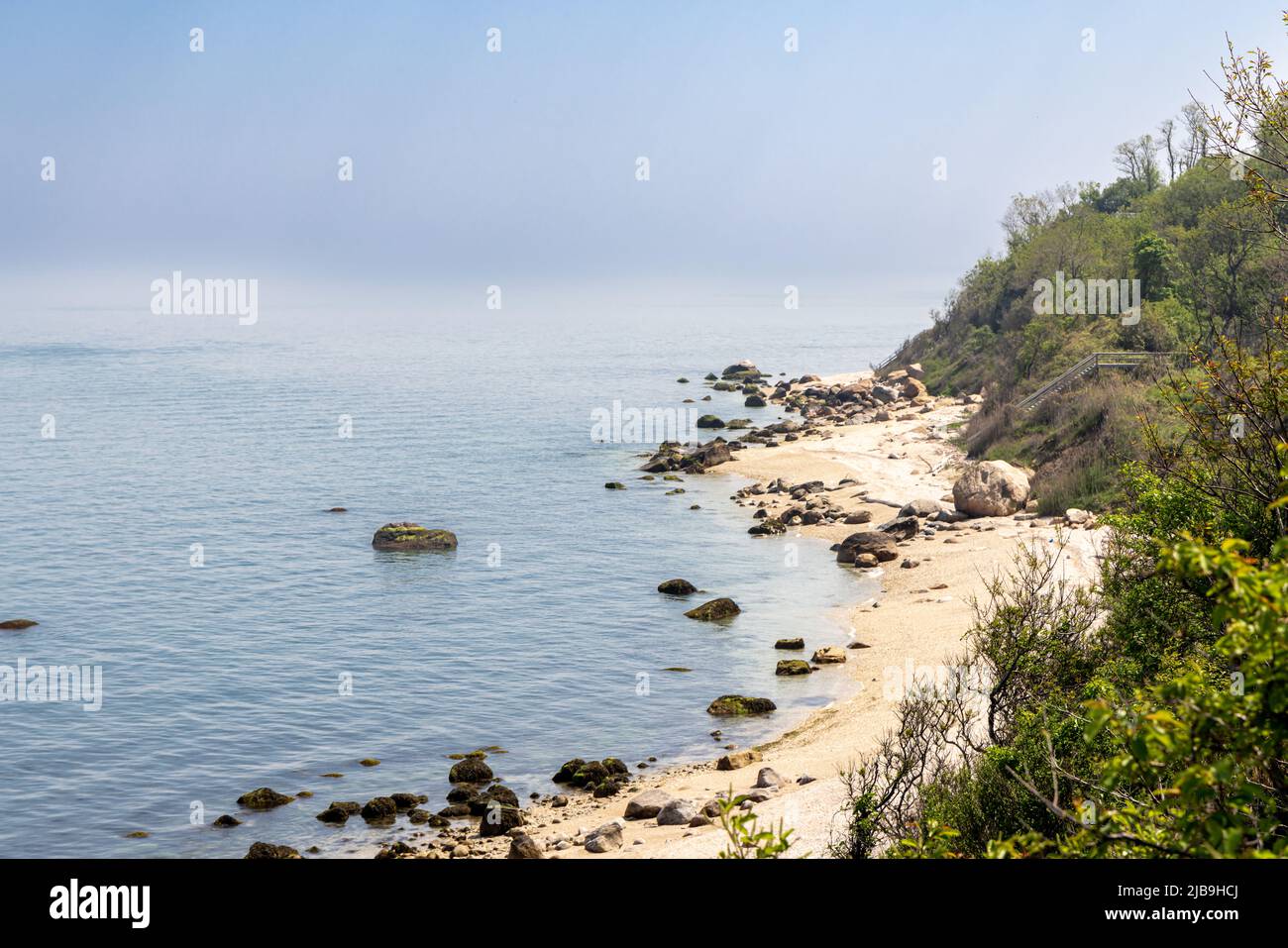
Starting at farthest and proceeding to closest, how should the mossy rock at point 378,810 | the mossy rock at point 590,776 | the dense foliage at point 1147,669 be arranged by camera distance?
the mossy rock at point 590,776
the mossy rock at point 378,810
the dense foliage at point 1147,669

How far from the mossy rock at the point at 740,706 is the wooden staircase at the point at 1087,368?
30031mm

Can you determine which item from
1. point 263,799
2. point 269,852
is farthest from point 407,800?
point 269,852

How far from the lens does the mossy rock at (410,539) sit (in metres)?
51.2

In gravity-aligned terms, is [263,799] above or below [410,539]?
below

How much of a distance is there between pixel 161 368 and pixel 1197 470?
17137cm

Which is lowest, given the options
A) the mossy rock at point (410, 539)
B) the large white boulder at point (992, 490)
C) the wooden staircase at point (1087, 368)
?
the mossy rock at point (410, 539)

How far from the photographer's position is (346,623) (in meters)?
40.1

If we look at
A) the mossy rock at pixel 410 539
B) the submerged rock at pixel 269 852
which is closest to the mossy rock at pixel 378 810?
the submerged rock at pixel 269 852

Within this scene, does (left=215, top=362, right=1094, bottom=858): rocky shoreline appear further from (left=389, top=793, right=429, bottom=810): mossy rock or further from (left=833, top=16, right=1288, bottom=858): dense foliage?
(left=833, top=16, right=1288, bottom=858): dense foliage

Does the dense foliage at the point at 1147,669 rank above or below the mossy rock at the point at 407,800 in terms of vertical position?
above

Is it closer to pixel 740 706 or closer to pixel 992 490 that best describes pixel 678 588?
pixel 740 706

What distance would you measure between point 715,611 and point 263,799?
18372 millimetres

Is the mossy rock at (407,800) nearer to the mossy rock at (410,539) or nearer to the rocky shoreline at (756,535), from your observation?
the rocky shoreline at (756,535)
